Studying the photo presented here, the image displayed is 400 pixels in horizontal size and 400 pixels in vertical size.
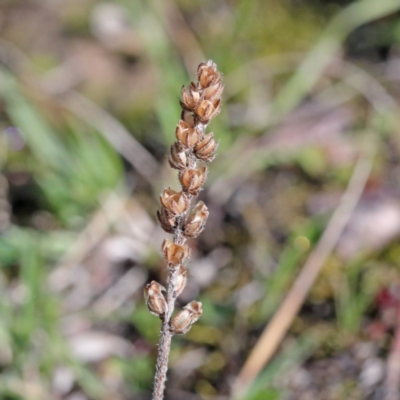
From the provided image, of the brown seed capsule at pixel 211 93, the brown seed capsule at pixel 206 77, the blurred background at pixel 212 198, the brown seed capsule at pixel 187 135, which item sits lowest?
the brown seed capsule at pixel 187 135

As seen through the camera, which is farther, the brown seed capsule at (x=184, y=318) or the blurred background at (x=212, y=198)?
the blurred background at (x=212, y=198)

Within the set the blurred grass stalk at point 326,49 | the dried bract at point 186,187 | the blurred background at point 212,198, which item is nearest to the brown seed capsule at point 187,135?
the dried bract at point 186,187

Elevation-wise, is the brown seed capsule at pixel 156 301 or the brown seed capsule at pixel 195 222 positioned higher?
the brown seed capsule at pixel 195 222

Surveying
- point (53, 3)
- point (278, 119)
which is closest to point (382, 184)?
point (278, 119)

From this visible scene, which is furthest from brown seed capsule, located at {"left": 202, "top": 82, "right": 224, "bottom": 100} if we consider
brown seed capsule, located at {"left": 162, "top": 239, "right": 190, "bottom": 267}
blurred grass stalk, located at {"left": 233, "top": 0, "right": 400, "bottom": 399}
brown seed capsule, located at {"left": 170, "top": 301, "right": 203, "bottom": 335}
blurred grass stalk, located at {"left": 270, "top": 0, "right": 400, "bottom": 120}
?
blurred grass stalk, located at {"left": 270, "top": 0, "right": 400, "bottom": 120}

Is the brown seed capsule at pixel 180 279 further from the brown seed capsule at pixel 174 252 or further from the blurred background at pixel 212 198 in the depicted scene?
the blurred background at pixel 212 198

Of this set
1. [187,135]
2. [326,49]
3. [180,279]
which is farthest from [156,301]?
[326,49]

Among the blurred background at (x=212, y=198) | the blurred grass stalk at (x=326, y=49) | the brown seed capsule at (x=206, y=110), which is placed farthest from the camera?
the blurred grass stalk at (x=326, y=49)
